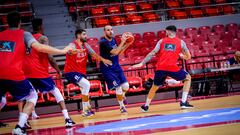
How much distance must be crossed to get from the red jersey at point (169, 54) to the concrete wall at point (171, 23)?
28.5ft

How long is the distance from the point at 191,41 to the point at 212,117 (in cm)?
1122

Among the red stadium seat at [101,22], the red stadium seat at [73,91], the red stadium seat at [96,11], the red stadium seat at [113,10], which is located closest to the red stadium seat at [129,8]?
the red stadium seat at [113,10]

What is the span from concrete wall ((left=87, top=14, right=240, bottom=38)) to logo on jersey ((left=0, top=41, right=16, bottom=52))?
11.9m

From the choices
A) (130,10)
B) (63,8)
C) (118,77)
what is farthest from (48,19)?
(118,77)

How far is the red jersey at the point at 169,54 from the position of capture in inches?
422

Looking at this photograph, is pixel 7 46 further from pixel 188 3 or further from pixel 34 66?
pixel 188 3

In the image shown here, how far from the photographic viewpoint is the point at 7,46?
7250 millimetres

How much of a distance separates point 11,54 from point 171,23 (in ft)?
44.7

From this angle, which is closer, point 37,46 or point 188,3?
point 37,46

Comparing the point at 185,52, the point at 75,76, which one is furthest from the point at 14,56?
the point at 185,52

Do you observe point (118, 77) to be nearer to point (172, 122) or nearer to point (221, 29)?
point (172, 122)

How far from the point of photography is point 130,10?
2134 cm

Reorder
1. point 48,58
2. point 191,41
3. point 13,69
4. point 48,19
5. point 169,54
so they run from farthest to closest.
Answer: point 48,19
point 191,41
point 169,54
point 48,58
point 13,69

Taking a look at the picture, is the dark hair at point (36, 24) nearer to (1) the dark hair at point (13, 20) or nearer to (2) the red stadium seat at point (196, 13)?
(1) the dark hair at point (13, 20)
